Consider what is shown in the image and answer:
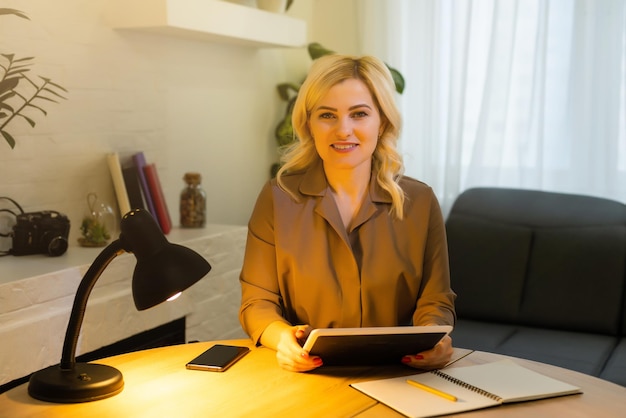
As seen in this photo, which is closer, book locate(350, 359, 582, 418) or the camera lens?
book locate(350, 359, 582, 418)

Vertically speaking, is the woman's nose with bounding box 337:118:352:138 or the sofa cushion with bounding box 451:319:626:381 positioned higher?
the woman's nose with bounding box 337:118:352:138

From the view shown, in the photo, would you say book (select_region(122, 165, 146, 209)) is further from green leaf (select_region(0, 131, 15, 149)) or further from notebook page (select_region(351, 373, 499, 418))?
notebook page (select_region(351, 373, 499, 418))

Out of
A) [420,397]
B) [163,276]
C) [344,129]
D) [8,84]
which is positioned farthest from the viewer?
[8,84]

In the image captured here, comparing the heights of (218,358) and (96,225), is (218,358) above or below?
below

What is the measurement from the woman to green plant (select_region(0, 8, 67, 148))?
922mm

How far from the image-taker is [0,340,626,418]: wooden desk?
146 cm

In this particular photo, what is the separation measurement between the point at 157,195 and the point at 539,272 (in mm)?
1475

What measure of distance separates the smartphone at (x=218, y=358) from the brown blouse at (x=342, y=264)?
0.10 m

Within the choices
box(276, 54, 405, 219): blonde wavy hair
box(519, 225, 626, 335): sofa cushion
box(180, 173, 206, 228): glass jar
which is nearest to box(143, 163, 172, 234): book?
box(180, 173, 206, 228): glass jar

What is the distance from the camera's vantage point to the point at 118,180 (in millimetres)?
2865

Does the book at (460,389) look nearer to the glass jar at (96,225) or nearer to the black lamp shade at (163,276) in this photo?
the black lamp shade at (163,276)

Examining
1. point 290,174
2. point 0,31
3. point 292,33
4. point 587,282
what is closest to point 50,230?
point 0,31

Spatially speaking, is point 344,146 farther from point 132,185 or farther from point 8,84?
point 132,185

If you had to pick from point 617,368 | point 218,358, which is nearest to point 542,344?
point 617,368
